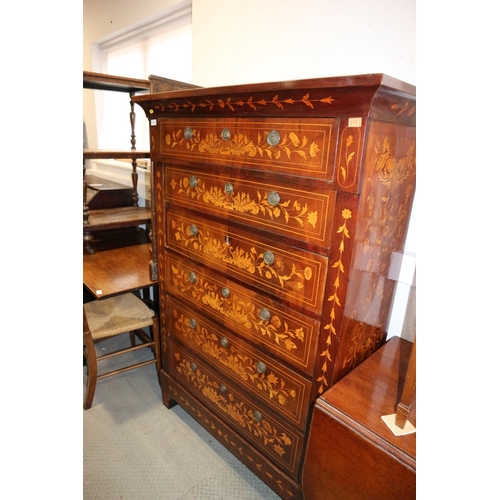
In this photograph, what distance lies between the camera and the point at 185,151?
1.30 m

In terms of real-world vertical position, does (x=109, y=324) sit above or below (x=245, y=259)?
below

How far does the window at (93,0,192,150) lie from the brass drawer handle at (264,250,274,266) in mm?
1887

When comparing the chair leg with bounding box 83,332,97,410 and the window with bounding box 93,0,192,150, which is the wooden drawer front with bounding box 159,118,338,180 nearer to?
the chair leg with bounding box 83,332,97,410

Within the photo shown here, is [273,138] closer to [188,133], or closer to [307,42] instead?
[188,133]

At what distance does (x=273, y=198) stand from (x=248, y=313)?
1.47 feet

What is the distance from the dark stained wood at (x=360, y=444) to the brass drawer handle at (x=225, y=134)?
34.7 inches

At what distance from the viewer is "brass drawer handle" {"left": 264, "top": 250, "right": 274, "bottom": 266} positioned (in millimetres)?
1076

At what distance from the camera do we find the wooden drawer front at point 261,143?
88 cm

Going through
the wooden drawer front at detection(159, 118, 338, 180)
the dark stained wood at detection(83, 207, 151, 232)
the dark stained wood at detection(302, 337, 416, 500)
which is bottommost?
the dark stained wood at detection(302, 337, 416, 500)

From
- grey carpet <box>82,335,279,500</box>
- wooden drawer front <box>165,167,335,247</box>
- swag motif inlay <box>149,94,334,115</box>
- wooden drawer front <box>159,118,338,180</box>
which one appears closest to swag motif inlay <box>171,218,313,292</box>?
wooden drawer front <box>165,167,335,247</box>

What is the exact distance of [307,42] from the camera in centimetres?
150

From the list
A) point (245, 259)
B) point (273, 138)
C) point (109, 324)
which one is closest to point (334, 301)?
point (245, 259)
